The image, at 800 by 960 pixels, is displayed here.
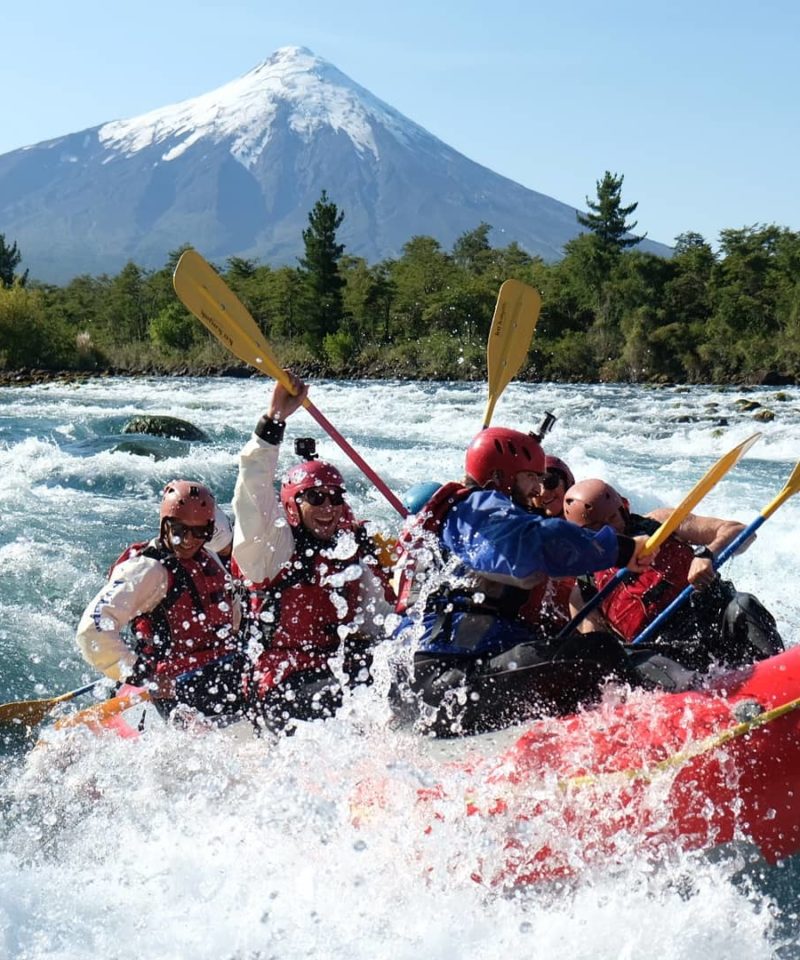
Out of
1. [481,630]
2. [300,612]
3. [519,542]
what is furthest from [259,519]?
[519,542]

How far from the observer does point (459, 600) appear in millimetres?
3754

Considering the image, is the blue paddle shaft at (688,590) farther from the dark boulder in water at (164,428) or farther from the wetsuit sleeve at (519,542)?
the dark boulder in water at (164,428)

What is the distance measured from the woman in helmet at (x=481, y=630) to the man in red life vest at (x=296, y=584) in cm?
46

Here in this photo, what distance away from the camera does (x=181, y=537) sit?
4711 mm

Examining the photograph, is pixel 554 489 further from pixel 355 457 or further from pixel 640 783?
pixel 640 783

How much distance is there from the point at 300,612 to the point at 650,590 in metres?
1.58

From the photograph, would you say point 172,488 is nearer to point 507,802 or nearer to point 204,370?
point 507,802

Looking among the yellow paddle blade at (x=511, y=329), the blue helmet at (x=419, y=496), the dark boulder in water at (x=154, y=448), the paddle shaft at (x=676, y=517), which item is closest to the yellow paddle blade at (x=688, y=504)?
the paddle shaft at (x=676, y=517)

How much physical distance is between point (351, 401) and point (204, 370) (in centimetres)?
1639

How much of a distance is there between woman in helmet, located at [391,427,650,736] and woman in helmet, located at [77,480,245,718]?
1.15 meters

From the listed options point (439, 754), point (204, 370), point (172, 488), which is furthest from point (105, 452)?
point (204, 370)

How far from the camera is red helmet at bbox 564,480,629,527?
439 centimetres

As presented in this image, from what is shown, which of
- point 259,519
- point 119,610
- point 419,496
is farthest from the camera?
point 419,496

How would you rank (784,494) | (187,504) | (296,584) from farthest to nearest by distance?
(187,504) < (784,494) < (296,584)
